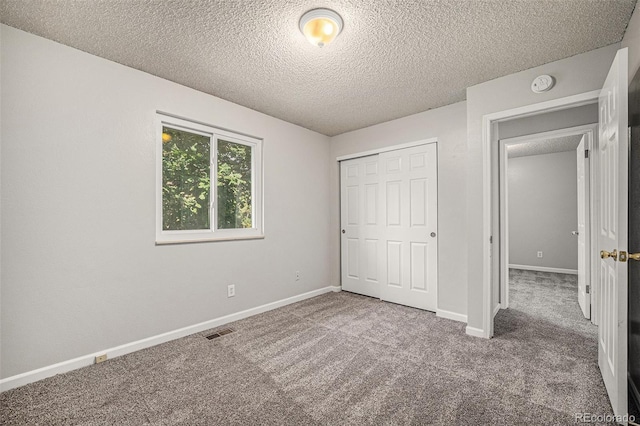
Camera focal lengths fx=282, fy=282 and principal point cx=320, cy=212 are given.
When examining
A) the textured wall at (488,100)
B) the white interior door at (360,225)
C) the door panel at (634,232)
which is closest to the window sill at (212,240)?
the white interior door at (360,225)

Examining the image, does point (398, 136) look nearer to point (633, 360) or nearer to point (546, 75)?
point (546, 75)

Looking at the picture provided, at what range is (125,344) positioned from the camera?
2.40 meters

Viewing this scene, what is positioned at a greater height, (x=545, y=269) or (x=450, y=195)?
(x=450, y=195)

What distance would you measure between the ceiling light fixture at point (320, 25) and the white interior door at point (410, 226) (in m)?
2.05

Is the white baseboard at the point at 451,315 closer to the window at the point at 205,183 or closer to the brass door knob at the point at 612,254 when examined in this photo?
the brass door knob at the point at 612,254

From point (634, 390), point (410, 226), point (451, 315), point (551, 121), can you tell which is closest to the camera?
point (634, 390)

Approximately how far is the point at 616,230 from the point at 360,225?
287 centimetres

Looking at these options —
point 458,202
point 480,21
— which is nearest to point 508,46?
point 480,21

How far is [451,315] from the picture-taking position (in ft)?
10.5

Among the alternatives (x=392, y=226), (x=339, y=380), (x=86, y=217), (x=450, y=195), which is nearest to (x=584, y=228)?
(x=450, y=195)

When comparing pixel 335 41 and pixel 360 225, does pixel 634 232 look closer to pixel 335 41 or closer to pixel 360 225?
pixel 335 41

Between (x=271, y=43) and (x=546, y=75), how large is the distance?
7.61 feet

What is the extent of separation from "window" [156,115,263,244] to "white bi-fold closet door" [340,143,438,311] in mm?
1502

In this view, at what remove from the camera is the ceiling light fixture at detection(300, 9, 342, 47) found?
1794 millimetres
